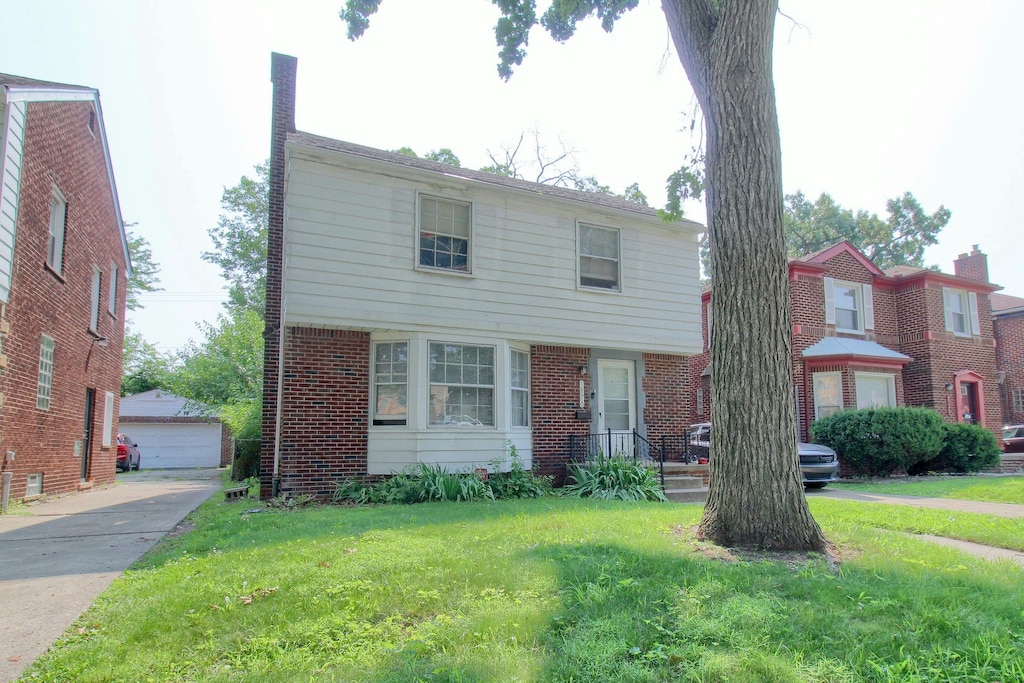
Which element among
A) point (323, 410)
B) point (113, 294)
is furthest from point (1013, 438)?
point (113, 294)

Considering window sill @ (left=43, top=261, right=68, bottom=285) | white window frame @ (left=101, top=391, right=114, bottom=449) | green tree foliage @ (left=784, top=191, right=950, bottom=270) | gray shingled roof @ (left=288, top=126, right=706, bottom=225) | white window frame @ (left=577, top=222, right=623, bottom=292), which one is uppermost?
green tree foliage @ (left=784, top=191, right=950, bottom=270)

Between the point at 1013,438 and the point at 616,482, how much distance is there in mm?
19528

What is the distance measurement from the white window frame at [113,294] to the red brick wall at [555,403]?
11561mm

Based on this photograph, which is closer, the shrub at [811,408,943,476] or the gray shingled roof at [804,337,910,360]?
Result: the shrub at [811,408,943,476]

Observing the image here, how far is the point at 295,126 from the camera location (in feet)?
41.4

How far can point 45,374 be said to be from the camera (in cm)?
1190

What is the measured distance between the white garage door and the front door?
56.1 ft

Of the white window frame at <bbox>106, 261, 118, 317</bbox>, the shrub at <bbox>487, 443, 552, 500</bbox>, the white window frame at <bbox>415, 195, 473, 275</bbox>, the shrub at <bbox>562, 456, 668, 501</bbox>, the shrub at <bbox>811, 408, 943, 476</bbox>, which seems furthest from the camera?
the white window frame at <bbox>106, 261, 118, 317</bbox>

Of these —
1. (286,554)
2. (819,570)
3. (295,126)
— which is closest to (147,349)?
(295,126)

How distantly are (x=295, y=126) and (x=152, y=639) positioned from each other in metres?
10.8

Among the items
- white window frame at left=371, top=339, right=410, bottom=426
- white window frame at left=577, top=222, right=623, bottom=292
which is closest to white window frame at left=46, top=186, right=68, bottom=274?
white window frame at left=371, top=339, right=410, bottom=426

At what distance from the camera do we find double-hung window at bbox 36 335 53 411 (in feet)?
38.0

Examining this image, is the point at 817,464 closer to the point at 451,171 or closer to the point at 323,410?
the point at 451,171

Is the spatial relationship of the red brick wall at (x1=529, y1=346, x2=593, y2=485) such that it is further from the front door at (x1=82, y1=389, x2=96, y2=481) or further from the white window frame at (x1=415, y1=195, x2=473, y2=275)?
the front door at (x1=82, y1=389, x2=96, y2=481)
